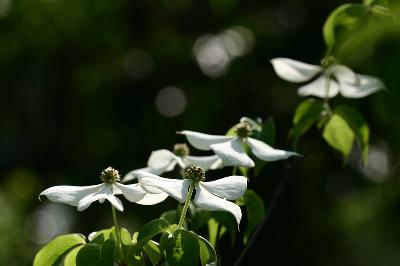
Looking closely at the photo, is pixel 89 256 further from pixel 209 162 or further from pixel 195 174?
pixel 209 162

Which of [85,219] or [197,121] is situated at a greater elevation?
[197,121]

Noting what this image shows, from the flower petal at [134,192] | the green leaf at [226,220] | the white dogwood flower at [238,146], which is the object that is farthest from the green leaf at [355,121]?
the flower petal at [134,192]

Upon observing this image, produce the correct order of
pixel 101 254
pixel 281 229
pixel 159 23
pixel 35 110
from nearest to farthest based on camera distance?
pixel 101 254
pixel 281 229
pixel 159 23
pixel 35 110

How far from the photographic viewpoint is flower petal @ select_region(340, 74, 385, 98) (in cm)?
107

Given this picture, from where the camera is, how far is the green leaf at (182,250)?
2.40 ft

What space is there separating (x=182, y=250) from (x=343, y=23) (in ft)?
1.51

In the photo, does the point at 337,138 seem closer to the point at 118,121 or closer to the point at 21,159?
the point at 118,121

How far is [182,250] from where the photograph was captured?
0.73 metres

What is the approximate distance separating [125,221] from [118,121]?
0.56m

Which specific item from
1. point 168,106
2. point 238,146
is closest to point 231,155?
point 238,146

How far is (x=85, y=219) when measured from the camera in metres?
4.43

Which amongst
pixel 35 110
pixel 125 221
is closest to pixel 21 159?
pixel 35 110

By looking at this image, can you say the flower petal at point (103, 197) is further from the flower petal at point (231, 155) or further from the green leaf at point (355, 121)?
the green leaf at point (355, 121)

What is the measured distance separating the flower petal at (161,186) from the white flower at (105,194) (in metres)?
0.02
